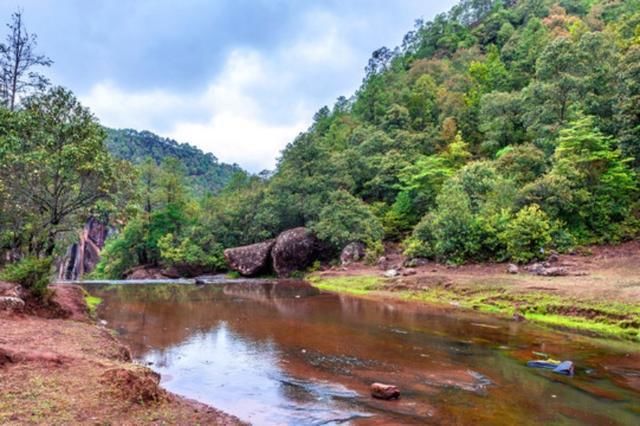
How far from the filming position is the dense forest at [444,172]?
109 ft

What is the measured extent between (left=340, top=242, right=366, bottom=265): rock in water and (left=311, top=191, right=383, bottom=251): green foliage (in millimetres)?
641

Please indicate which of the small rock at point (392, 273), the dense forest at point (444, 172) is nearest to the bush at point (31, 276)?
the dense forest at point (444, 172)

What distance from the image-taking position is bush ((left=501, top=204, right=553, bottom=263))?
33125mm

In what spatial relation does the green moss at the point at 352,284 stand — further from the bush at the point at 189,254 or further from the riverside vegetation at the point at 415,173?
the bush at the point at 189,254

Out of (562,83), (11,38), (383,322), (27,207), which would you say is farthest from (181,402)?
(562,83)

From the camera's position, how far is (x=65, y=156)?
917 inches

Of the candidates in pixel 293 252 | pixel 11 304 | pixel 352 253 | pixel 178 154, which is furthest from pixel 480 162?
pixel 178 154

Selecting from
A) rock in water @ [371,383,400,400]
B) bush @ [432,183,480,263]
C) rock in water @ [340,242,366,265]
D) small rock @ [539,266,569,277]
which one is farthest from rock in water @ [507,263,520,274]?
rock in water @ [371,383,400,400]

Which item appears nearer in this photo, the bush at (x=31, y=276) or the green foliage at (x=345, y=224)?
the bush at (x=31, y=276)

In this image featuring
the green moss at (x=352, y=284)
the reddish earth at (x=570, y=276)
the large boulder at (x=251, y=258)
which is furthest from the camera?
the large boulder at (x=251, y=258)

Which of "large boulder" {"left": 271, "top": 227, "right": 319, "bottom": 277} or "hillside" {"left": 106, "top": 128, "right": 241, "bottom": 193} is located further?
"hillside" {"left": 106, "top": 128, "right": 241, "bottom": 193}

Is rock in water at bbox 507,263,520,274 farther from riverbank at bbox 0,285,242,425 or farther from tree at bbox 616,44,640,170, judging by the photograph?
riverbank at bbox 0,285,242,425

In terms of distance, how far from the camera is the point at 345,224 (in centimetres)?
5028

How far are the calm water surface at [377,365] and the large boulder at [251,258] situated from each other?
1055 inches
